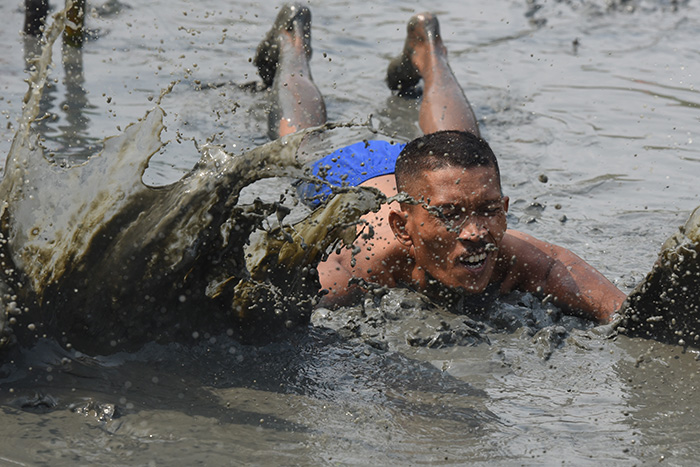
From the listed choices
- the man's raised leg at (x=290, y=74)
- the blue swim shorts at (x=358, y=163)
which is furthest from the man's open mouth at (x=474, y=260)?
the man's raised leg at (x=290, y=74)

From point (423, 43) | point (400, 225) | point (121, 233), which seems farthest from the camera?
point (423, 43)

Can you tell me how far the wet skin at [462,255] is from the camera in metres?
4.07

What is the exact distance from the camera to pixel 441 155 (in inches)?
165

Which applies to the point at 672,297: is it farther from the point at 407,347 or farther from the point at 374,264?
the point at 374,264

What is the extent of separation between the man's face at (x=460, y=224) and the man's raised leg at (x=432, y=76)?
5.78 ft

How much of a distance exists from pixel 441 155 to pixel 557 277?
35.9 inches

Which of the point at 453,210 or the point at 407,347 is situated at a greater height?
the point at 453,210

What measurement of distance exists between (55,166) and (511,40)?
286 inches

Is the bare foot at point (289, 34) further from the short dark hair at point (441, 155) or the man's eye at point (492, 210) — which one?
the man's eye at point (492, 210)

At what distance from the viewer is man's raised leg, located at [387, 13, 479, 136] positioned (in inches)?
237

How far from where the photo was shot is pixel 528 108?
7.69 metres

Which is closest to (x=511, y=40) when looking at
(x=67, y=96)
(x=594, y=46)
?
(x=594, y=46)

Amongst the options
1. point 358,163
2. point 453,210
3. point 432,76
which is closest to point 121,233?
point 453,210

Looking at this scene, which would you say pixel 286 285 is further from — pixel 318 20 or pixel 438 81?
pixel 318 20
